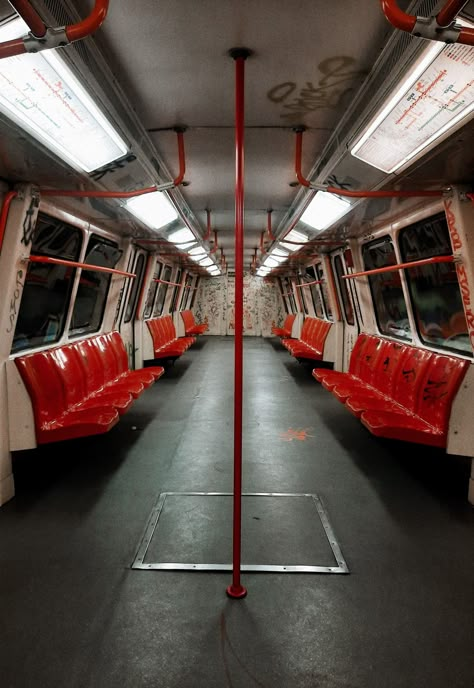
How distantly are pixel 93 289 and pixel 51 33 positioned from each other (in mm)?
4816

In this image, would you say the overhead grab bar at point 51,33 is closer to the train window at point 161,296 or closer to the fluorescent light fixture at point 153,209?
the fluorescent light fixture at point 153,209

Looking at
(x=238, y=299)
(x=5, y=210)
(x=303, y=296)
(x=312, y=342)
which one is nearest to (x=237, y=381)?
(x=238, y=299)

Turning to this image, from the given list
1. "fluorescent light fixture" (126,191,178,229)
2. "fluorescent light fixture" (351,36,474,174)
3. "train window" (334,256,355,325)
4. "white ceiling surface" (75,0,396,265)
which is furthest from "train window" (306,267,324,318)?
"fluorescent light fixture" (351,36,474,174)

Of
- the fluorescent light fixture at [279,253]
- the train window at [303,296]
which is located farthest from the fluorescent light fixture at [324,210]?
the train window at [303,296]

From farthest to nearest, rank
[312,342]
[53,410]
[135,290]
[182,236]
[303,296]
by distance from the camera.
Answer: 1. [303,296]
2. [312,342]
3. [135,290]
4. [182,236]
5. [53,410]

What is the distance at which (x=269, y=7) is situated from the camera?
Answer: 183 centimetres

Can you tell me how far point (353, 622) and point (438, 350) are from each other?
3041mm

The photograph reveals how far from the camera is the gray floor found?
74.1 inches

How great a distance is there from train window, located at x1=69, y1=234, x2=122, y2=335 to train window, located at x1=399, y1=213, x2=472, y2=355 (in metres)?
3.89

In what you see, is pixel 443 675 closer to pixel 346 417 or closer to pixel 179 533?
pixel 179 533

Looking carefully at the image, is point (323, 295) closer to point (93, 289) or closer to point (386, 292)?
point (386, 292)

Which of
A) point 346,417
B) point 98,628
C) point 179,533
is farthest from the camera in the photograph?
point 346,417

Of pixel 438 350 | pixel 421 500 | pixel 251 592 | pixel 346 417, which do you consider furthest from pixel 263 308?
pixel 251 592

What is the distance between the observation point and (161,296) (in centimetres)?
1166
